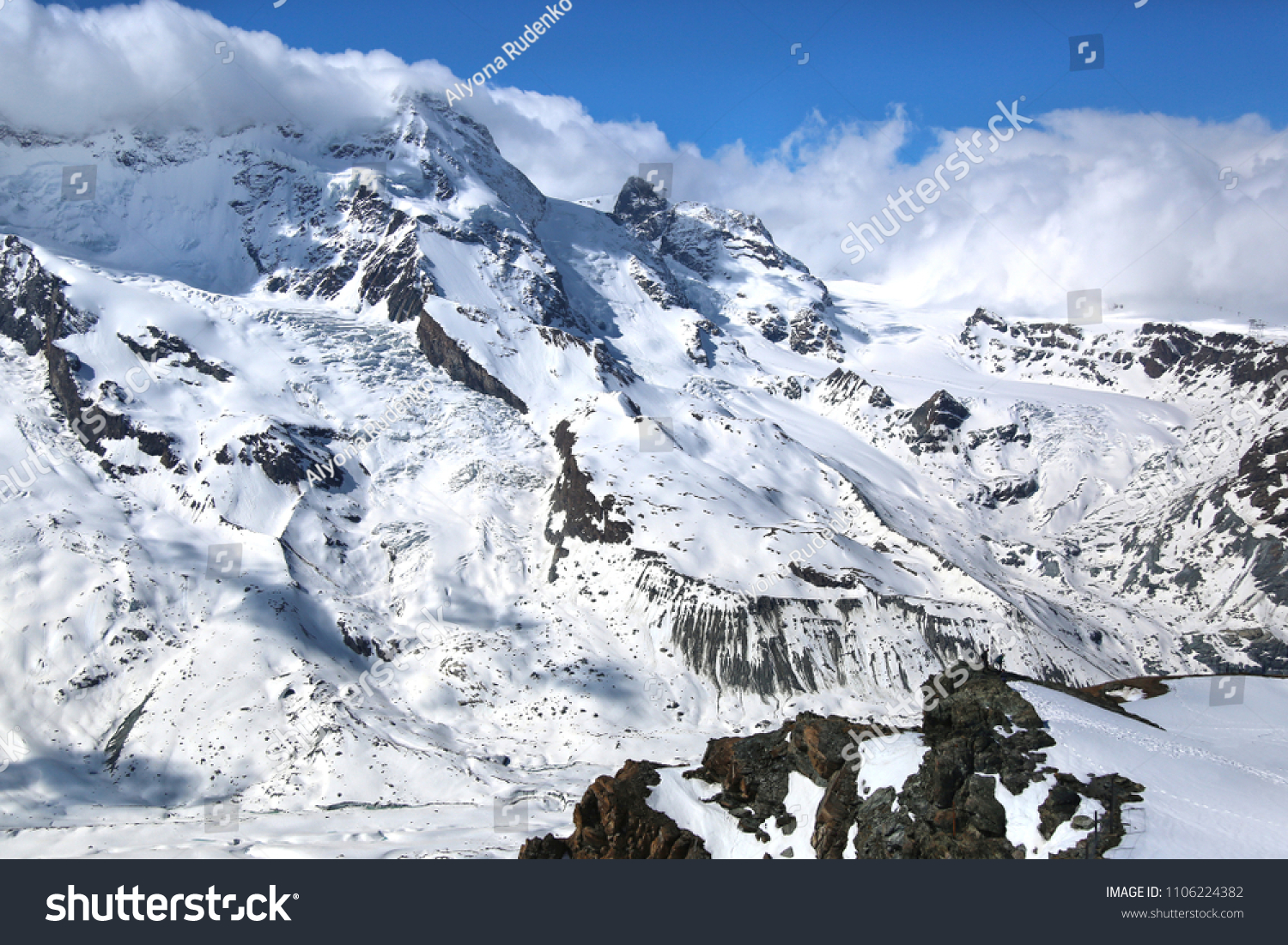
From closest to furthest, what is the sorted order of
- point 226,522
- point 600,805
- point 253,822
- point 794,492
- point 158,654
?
point 600,805 < point 253,822 < point 158,654 < point 226,522 < point 794,492

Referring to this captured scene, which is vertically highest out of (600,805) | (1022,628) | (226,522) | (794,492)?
(794,492)

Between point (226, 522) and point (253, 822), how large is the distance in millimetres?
70765

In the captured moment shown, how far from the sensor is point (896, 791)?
5084 centimetres

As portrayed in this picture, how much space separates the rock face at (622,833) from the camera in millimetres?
58000

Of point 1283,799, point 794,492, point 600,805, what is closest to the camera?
point 1283,799

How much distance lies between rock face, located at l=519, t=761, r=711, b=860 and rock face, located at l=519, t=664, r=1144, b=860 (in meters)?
0.07

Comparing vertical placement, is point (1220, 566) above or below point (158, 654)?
above

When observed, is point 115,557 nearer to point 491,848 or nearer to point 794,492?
point 491,848

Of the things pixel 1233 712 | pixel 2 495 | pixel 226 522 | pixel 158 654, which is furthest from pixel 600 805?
pixel 2 495

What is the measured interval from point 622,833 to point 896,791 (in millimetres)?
18577

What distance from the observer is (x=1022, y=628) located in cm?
13750
